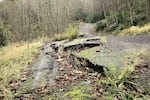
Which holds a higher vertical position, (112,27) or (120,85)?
(120,85)

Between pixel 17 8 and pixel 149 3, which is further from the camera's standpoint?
pixel 17 8

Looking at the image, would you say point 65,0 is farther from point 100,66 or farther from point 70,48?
point 100,66

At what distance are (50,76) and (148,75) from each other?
2.00 meters

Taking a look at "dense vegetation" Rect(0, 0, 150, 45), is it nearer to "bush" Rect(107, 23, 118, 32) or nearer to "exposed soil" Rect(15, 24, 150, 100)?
"bush" Rect(107, 23, 118, 32)

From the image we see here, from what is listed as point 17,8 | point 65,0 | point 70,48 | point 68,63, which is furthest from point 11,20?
point 68,63

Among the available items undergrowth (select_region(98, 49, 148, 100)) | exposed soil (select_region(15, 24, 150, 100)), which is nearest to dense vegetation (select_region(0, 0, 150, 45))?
exposed soil (select_region(15, 24, 150, 100))

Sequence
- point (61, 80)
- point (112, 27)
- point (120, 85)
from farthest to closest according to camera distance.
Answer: point (112, 27) → point (61, 80) → point (120, 85)

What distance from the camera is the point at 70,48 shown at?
9469 mm

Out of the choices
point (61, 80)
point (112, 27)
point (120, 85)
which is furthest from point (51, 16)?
point (120, 85)

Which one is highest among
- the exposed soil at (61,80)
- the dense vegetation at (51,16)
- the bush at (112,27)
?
the dense vegetation at (51,16)

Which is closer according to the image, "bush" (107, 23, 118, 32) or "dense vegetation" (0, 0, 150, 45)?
"dense vegetation" (0, 0, 150, 45)

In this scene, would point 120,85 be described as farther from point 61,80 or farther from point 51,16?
point 51,16

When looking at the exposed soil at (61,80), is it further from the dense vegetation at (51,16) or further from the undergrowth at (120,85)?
the dense vegetation at (51,16)

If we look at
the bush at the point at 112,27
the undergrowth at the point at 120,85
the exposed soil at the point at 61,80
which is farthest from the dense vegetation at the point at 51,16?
the undergrowth at the point at 120,85
